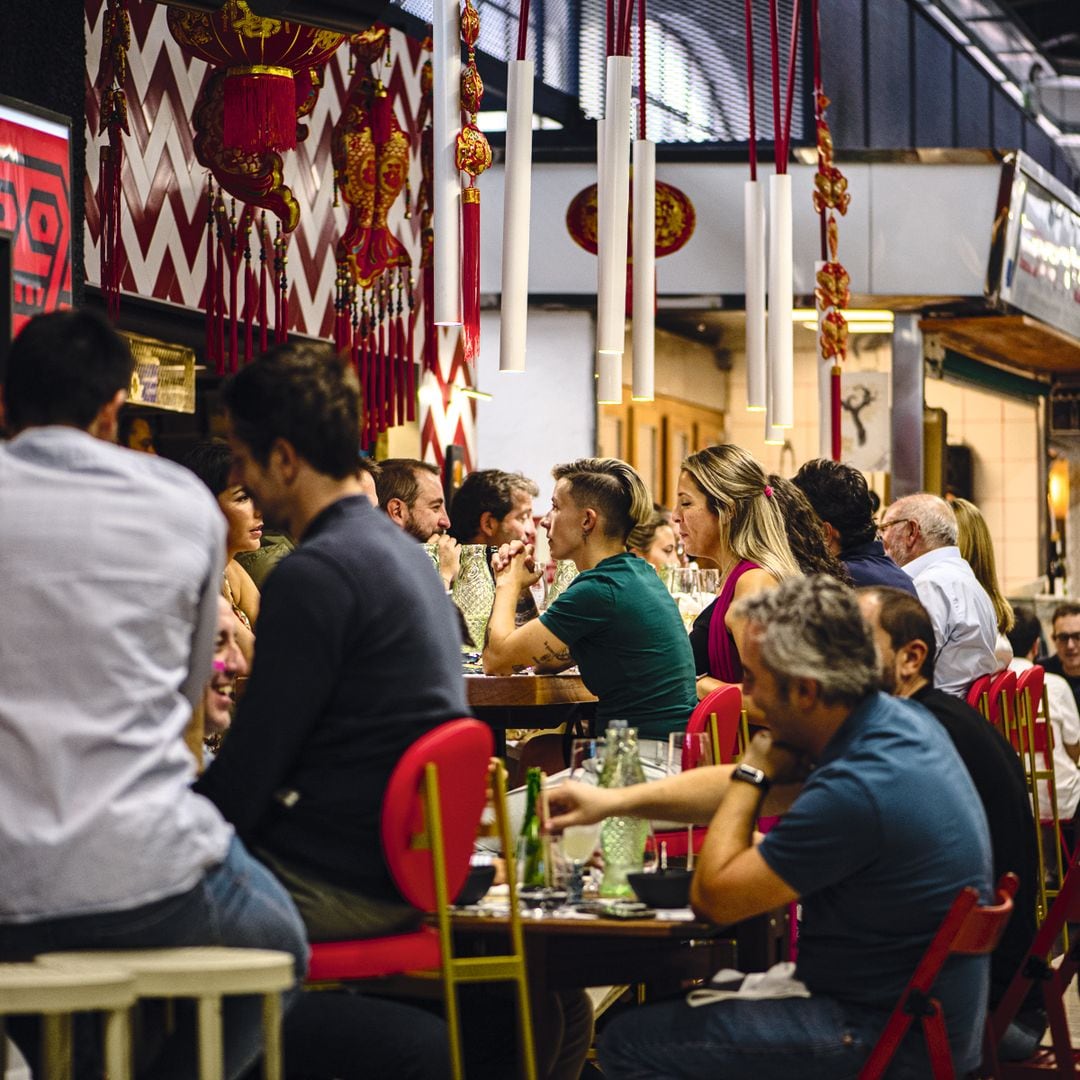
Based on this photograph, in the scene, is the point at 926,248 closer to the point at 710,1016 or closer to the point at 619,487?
the point at 619,487

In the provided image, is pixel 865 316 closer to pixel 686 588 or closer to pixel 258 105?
pixel 686 588

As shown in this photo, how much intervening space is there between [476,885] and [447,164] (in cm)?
244

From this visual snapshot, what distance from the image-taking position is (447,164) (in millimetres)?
5031

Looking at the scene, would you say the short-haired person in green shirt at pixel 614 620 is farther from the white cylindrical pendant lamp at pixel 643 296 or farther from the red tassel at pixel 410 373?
the red tassel at pixel 410 373

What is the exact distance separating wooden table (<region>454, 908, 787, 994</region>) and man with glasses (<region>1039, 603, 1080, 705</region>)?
5137mm

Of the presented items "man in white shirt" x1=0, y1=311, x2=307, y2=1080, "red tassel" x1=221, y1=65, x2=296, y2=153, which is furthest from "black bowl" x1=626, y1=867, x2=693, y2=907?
"red tassel" x1=221, y1=65, x2=296, y2=153

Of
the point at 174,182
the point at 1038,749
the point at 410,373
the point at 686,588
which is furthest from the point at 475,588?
the point at 410,373

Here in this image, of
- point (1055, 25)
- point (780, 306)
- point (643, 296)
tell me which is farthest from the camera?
point (1055, 25)

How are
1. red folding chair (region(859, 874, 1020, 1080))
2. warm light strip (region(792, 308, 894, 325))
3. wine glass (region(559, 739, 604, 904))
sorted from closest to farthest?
red folding chair (region(859, 874, 1020, 1080)) → wine glass (region(559, 739, 604, 904)) → warm light strip (region(792, 308, 894, 325))

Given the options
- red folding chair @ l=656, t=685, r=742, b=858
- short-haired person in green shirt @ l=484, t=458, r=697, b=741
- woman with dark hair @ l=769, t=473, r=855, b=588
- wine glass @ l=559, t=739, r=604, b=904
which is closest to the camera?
wine glass @ l=559, t=739, r=604, b=904

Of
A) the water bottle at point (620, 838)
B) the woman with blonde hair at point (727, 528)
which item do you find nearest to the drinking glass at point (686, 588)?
the woman with blonde hair at point (727, 528)

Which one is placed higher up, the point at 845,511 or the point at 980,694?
the point at 845,511

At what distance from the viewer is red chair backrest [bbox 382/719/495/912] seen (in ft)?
9.27

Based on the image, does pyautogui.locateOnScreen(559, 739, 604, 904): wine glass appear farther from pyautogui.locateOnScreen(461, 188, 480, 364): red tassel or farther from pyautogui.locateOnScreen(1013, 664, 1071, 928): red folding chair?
pyautogui.locateOnScreen(1013, 664, 1071, 928): red folding chair
